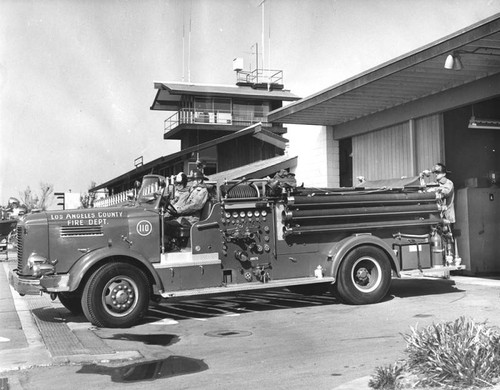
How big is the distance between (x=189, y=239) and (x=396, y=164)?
802 cm

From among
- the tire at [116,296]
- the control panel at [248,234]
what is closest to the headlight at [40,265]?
the tire at [116,296]

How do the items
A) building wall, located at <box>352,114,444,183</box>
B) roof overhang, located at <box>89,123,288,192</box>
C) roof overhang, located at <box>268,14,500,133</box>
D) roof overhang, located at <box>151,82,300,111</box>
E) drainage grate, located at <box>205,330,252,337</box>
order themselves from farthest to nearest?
roof overhang, located at <box>151,82,300,111</box> → roof overhang, located at <box>89,123,288,192</box> → building wall, located at <box>352,114,444,183</box> → roof overhang, located at <box>268,14,500,133</box> → drainage grate, located at <box>205,330,252,337</box>

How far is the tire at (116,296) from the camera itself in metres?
8.62

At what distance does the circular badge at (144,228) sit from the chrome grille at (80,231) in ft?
1.90

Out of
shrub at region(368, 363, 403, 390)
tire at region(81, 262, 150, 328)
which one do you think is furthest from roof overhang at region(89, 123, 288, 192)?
shrub at region(368, 363, 403, 390)

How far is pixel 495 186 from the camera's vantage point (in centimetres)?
1478

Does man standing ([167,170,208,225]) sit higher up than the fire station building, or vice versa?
the fire station building

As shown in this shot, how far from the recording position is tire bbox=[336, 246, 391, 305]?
1013 centimetres

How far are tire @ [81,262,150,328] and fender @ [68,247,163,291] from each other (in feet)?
0.45

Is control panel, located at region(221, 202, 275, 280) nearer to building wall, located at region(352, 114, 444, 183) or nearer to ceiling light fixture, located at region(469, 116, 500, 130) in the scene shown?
building wall, located at region(352, 114, 444, 183)

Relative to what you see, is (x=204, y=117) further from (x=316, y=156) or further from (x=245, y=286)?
(x=245, y=286)

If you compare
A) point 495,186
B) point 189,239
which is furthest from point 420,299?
point 495,186

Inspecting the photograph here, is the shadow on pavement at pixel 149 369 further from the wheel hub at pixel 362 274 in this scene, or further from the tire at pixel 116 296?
the wheel hub at pixel 362 274

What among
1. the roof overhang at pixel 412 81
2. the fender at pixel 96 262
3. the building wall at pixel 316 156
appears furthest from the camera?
the building wall at pixel 316 156
